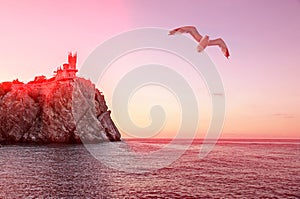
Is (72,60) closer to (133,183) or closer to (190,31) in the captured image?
(133,183)

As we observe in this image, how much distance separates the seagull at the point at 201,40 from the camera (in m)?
13.0

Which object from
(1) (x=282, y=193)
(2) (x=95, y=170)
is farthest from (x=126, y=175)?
(1) (x=282, y=193)

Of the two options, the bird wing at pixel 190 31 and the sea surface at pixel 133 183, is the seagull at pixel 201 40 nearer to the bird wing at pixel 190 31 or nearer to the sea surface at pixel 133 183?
the bird wing at pixel 190 31

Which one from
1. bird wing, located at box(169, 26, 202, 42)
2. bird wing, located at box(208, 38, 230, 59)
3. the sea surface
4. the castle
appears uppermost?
the castle

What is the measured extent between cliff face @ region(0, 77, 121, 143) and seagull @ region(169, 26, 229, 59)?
107255 millimetres

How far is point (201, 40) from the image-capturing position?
1402 cm

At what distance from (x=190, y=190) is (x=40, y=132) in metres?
94.4

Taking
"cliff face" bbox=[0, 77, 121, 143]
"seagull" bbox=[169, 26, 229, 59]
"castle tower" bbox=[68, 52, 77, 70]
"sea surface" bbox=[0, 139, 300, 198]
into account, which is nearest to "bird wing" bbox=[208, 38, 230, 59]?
"seagull" bbox=[169, 26, 229, 59]

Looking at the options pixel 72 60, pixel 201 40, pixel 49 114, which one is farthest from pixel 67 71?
pixel 201 40

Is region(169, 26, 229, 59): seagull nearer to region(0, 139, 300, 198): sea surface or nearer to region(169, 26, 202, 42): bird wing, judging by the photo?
region(169, 26, 202, 42): bird wing

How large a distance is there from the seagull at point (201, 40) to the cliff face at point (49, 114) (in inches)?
4223

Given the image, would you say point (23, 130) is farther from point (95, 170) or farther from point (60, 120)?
point (95, 170)

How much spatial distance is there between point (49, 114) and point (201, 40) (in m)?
113

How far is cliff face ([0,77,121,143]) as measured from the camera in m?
115
